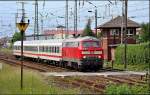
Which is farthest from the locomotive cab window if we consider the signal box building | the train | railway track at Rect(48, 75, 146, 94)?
the signal box building

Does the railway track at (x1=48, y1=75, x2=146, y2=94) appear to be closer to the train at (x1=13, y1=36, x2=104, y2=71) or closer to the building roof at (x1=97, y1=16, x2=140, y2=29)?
the train at (x1=13, y1=36, x2=104, y2=71)

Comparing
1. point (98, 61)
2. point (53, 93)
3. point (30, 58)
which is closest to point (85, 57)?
point (98, 61)

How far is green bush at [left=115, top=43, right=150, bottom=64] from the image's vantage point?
145 feet

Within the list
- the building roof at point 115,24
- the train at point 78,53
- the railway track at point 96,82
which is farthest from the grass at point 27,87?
the building roof at point 115,24

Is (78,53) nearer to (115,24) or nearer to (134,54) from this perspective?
(134,54)

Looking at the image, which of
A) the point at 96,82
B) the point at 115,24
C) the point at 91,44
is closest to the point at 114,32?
the point at 115,24

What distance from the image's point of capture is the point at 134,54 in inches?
1850

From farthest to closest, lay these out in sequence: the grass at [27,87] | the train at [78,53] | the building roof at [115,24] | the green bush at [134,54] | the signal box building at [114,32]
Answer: the building roof at [115,24] → the signal box building at [114,32] → the green bush at [134,54] → the train at [78,53] → the grass at [27,87]

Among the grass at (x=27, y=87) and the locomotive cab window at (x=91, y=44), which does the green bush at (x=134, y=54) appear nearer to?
the locomotive cab window at (x=91, y=44)

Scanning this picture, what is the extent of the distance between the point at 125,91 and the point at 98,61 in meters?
19.2

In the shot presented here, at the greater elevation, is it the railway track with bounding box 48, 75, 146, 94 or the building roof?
the building roof

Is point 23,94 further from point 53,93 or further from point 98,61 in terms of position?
point 98,61

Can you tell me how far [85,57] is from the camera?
3562cm

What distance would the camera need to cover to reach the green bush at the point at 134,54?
44213 millimetres
